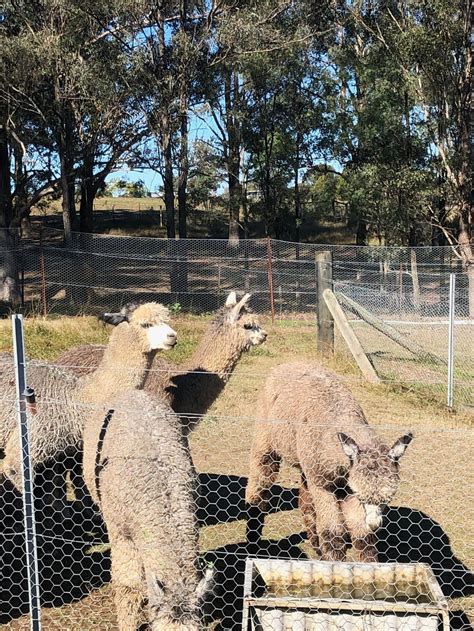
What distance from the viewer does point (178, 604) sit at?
9.57ft

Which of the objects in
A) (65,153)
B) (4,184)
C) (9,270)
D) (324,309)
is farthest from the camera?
(4,184)

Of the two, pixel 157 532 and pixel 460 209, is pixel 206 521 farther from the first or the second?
pixel 460 209

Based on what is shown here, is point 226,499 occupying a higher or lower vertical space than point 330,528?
lower

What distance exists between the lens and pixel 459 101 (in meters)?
19.3

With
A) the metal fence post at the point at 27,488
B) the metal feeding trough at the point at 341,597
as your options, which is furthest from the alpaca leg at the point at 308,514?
the metal fence post at the point at 27,488

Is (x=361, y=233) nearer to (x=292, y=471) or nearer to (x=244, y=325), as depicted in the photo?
(x=292, y=471)

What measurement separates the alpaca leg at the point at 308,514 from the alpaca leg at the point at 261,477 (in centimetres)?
35

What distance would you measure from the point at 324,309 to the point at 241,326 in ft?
18.2

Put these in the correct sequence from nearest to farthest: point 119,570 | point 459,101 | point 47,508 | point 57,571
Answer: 1. point 119,570
2. point 57,571
3. point 47,508
4. point 459,101

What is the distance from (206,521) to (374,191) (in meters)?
18.6

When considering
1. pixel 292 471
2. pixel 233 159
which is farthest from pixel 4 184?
pixel 292 471

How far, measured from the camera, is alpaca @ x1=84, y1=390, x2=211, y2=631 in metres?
2.99

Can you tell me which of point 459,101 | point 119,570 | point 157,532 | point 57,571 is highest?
point 459,101

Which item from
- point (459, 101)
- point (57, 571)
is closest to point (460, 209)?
point (459, 101)
